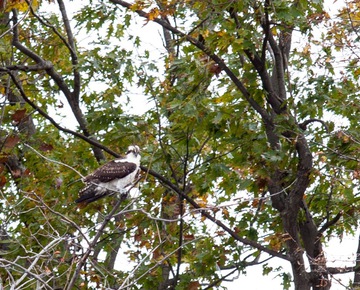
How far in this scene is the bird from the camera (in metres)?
11.7

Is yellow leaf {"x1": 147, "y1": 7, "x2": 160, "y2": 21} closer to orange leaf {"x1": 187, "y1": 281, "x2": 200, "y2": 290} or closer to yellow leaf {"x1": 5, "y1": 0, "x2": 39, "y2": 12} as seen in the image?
yellow leaf {"x1": 5, "y1": 0, "x2": 39, "y2": 12}

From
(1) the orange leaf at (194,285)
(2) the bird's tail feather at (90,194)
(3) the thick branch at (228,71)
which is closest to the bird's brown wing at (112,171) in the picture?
(2) the bird's tail feather at (90,194)

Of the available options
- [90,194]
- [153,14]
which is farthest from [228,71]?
[90,194]

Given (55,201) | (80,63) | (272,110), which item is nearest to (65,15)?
(80,63)

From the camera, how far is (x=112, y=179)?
1191 cm

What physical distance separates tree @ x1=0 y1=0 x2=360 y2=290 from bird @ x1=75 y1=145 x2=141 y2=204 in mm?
295

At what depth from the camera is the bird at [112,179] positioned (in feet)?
38.4

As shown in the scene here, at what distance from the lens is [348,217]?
13992mm

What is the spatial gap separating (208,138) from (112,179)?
8.64 feet

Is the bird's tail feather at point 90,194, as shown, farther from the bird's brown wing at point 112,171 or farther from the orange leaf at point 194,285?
the orange leaf at point 194,285

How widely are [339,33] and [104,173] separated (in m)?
3.72

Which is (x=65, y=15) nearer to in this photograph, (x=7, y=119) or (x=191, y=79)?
(x=7, y=119)

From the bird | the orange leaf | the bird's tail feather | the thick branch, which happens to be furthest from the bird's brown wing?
the orange leaf

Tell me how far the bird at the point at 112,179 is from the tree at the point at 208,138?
0.97 ft
